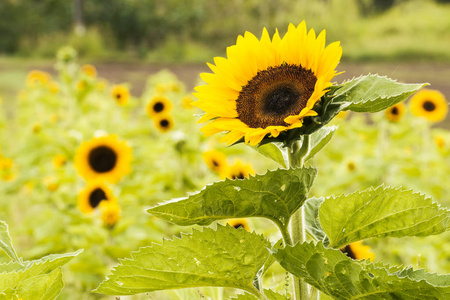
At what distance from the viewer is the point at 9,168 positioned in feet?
8.03

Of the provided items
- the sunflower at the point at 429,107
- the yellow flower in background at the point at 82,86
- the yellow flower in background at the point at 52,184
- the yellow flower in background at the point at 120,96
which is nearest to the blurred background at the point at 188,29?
the yellow flower in background at the point at 120,96

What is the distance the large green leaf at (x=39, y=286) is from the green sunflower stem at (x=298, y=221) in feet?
0.70

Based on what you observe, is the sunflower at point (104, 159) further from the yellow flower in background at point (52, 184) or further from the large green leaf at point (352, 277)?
the large green leaf at point (352, 277)

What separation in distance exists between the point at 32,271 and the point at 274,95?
275mm

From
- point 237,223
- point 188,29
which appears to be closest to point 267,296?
point 237,223

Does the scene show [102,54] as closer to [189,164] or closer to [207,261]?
[189,164]

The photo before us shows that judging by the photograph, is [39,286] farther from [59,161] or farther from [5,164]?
[5,164]

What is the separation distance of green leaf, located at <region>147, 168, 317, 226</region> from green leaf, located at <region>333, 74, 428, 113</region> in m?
0.07

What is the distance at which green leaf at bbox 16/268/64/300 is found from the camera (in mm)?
466

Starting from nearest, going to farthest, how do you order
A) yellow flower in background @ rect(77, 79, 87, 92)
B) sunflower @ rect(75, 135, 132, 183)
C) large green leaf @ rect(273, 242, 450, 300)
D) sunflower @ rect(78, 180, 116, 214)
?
1. large green leaf @ rect(273, 242, 450, 300)
2. sunflower @ rect(78, 180, 116, 214)
3. sunflower @ rect(75, 135, 132, 183)
4. yellow flower in background @ rect(77, 79, 87, 92)

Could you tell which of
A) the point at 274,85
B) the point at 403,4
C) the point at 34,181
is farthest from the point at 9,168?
the point at 403,4

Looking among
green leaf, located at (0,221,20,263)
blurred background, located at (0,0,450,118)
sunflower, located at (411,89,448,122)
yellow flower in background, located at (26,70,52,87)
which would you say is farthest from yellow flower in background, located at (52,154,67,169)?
blurred background, located at (0,0,450,118)

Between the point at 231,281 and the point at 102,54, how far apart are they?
35.0ft

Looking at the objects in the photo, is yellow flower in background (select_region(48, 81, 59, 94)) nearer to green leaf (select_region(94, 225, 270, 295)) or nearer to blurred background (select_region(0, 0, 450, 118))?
green leaf (select_region(94, 225, 270, 295))
